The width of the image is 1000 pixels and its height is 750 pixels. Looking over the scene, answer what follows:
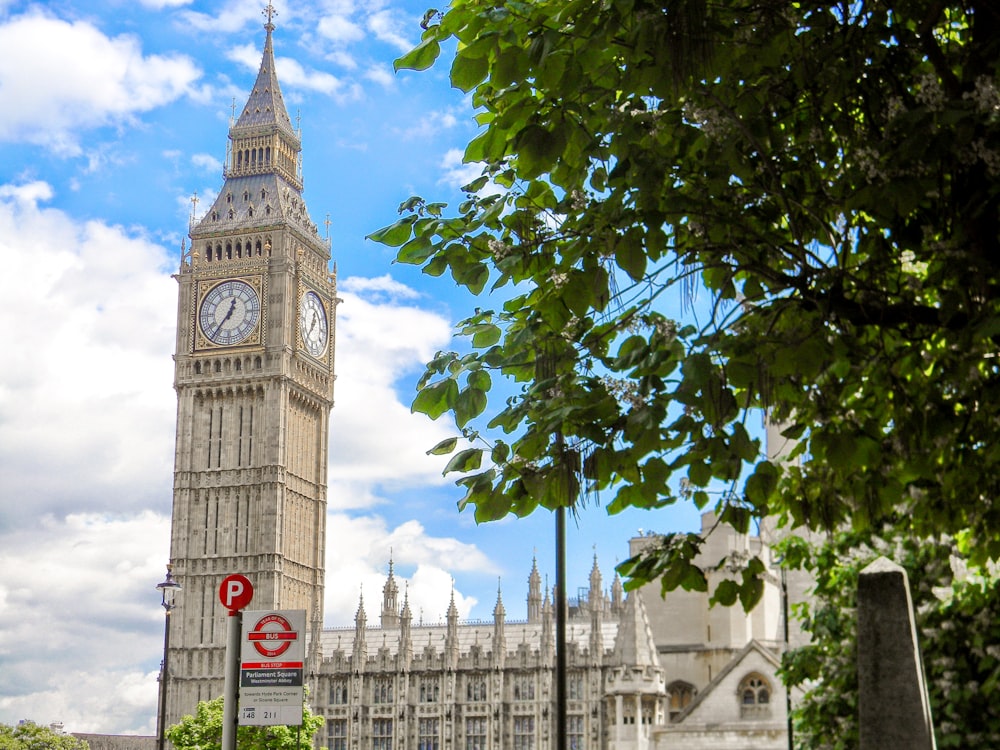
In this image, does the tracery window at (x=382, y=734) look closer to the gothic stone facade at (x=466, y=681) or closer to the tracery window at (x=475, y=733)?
the gothic stone facade at (x=466, y=681)

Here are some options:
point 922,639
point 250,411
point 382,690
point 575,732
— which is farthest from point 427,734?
point 922,639

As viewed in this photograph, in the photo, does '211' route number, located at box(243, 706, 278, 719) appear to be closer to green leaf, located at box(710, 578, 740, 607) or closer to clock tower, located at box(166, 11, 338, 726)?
green leaf, located at box(710, 578, 740, 607)

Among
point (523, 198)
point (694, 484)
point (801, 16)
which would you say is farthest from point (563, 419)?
point (801, 16)

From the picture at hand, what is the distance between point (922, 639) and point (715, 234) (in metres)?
10.3

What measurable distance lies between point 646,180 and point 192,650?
86.1m

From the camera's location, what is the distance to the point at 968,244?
7391 millimetres

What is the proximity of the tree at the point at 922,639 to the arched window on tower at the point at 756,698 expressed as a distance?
1816 cm

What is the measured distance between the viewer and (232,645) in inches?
610

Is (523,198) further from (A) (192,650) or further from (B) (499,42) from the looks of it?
(A) (192,650)

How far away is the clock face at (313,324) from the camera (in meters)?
96.4

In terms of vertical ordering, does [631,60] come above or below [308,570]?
below

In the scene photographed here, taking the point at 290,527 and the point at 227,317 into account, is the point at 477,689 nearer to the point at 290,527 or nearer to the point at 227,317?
the point at 290,527

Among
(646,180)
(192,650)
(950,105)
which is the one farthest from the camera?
(192,650)

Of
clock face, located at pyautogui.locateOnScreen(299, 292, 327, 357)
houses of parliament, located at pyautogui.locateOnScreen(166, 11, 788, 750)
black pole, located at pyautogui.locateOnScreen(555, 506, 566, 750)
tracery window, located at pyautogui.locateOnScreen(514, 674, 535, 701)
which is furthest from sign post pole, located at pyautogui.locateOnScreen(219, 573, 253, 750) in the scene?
clock face, located at pyautogui.locateOnScreen(299, 292, 327, 357)
